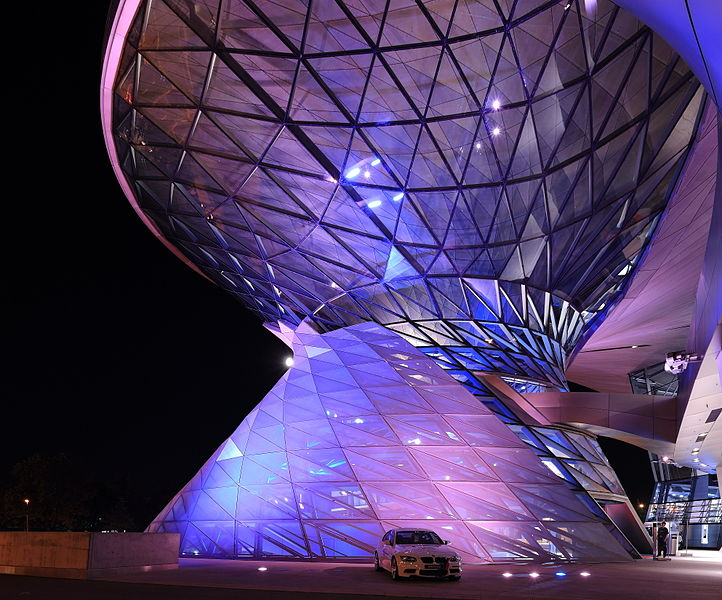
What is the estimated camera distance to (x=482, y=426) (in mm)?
29344

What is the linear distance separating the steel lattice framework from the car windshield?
42.1 feet

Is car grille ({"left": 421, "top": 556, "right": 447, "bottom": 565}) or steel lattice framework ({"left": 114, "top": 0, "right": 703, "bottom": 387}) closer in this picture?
car grille ({"left": 421, "top": 556, "right": 447, "bottom": 565})

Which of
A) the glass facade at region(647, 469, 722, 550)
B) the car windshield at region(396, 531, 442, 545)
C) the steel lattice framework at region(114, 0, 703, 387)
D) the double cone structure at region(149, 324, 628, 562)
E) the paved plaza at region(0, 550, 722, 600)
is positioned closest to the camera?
the paved plaza at region(0, 550, 722, 600)

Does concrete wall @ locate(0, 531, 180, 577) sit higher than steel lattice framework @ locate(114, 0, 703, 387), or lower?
lower

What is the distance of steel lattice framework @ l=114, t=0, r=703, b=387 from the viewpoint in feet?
64.5

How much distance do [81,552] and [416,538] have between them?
954cm

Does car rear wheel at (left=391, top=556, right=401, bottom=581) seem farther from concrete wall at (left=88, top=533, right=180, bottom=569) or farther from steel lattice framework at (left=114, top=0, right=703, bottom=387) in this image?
steel lattice framework at (left=114, top=0, right=703, bottom=387)

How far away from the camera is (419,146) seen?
2414 cm

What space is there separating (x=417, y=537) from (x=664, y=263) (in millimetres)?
15356

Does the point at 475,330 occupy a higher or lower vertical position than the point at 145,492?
higher

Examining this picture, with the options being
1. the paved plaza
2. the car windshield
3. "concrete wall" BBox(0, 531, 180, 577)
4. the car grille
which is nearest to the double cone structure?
the paved plaza

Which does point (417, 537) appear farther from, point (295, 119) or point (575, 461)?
point (575, 461)

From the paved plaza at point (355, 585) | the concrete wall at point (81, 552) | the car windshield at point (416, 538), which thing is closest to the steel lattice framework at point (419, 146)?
the paved plaza at point (355, 585)

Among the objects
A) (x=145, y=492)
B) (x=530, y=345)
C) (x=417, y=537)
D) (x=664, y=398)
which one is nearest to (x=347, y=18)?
(x=417, y=537)
